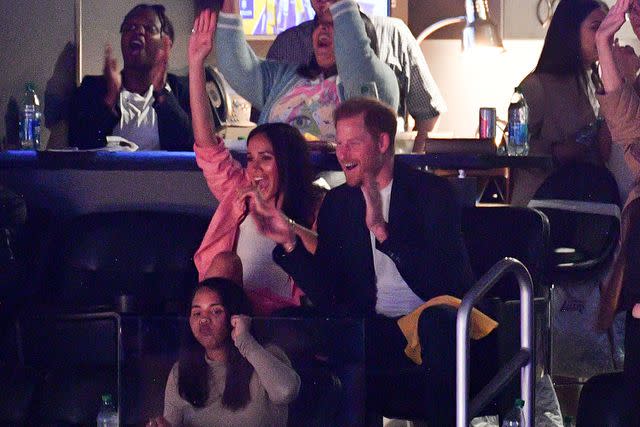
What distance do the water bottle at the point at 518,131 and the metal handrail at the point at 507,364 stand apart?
1.23m

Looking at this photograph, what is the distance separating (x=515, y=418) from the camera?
321cm

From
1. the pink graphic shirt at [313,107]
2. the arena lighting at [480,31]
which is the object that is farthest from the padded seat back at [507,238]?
the arena lighting at [480,31]

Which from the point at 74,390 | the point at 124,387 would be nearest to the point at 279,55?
the point at 74,390

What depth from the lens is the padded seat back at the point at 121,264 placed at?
3949 mm

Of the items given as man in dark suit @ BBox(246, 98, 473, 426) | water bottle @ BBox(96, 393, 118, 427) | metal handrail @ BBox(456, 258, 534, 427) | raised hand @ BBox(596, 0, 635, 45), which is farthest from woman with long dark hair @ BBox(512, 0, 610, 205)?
water bottle @ BBox(96, 393, 118, 427)

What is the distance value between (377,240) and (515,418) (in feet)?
2.01

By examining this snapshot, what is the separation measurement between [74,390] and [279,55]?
7.33ft

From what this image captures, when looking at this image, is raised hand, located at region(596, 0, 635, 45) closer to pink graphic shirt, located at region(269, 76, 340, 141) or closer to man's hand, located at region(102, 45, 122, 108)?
pink graphic shirt, located at region(269, 76, 340, 141)

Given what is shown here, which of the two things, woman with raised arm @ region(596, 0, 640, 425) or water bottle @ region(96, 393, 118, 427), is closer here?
water bottle @ region(96, 393, 118, 427)

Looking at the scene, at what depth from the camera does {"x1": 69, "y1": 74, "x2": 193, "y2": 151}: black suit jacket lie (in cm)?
440

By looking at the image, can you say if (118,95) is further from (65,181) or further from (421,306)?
(421,306)

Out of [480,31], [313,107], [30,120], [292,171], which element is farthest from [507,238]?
[480,31]

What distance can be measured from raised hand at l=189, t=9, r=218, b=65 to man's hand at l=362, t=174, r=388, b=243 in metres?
0.74

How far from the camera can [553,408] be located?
3539mm
